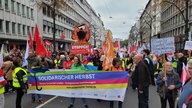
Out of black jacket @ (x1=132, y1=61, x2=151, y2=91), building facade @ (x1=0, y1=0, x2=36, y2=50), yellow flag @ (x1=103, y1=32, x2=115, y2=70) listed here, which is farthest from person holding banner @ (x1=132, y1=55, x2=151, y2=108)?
building facade @ (x1=0, y1=0, x2=36, y2=50)

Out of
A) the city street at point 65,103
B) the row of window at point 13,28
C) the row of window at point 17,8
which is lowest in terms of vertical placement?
the city street at point 65,103

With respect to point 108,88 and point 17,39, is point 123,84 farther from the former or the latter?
point 17,39

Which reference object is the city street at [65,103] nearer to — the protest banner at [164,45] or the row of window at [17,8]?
the protest banner at [164,45]

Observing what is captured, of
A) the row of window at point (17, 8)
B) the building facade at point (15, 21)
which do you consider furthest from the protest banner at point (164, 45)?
the row of window at point (17, 8)

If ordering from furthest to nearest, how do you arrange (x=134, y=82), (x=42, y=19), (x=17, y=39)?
(x=42, y=19), (x=17, y=39), (x=134, y=82)

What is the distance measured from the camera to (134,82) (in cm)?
793

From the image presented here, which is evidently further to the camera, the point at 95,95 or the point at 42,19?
Answer: the point at 42,19

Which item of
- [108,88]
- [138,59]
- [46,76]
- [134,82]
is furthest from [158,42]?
[46,76]

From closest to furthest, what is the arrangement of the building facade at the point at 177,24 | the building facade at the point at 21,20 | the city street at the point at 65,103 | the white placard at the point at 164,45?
the white placard at the point at 164,45, the city street at the point at 65,103, the building facade at the point at 21,20, the building facade at the point at 177,24

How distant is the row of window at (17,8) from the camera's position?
39.6m

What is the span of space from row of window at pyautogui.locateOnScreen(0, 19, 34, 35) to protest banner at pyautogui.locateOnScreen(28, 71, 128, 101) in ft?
102

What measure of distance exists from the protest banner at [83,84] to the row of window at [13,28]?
102ft

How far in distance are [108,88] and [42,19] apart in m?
48.8

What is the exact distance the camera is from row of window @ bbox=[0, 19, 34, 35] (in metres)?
38.5
